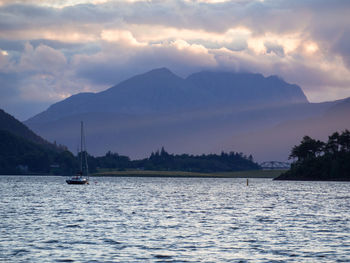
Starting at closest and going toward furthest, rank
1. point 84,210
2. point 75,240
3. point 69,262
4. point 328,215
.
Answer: point 69,262 → point 75,240 → point 328,215 → point 84,210

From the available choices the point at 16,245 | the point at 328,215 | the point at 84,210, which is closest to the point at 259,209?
the point at 328,215

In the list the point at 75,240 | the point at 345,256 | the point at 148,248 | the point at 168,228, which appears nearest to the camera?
the point at 345,256

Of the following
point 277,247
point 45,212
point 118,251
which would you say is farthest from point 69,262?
point 45,212

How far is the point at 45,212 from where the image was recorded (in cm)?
9569

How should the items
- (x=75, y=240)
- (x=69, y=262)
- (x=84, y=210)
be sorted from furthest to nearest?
(x=84, y=210) < (x=75, y=240) < (x=69, y=262)

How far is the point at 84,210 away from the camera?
3967 inches

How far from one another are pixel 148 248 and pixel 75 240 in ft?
30.8

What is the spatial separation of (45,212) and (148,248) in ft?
147

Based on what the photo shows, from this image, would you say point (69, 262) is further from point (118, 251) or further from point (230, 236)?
point (230, 236)

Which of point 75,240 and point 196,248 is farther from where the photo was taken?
point 75,240

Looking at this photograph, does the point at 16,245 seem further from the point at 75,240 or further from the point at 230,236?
the point at 230,236

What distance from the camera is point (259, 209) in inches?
4104

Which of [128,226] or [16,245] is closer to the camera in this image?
[16,245]

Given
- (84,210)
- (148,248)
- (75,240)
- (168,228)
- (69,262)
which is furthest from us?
(84,210)
